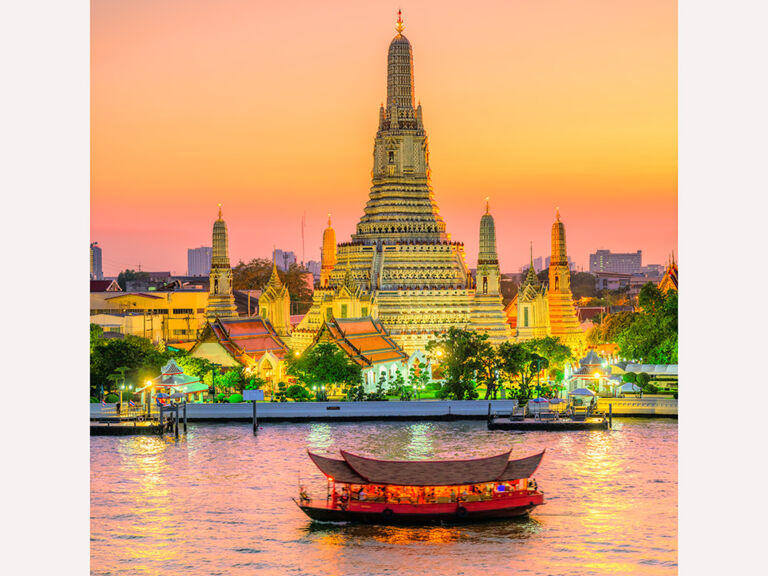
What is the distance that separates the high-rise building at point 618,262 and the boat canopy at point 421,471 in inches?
2259

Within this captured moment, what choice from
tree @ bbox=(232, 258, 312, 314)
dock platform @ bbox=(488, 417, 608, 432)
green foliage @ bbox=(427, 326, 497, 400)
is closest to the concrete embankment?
green foliage @ bbox=(427, 326, 497, 400)

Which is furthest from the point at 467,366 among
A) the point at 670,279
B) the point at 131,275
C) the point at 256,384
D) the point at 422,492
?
the point at 131,275

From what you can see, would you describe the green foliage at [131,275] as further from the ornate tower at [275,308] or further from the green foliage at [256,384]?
the green foliage at [256,384]

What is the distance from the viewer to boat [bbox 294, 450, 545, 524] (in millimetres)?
17547

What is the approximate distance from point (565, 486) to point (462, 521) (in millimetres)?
2241

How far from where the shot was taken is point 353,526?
1744cm

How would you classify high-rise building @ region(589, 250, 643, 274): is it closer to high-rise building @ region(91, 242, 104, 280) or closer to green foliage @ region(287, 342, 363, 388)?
high-rise building @ region(91, 242, 104, 280)

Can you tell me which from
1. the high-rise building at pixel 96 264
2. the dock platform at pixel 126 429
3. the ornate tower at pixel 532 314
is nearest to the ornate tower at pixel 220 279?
the ornate tower at pixel 532 314

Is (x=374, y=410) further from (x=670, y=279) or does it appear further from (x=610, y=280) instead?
(x=610, y=280)

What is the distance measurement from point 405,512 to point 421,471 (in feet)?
2.11

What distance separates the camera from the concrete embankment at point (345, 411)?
25.7 meters

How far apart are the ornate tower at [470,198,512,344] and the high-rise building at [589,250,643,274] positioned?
42.3 m

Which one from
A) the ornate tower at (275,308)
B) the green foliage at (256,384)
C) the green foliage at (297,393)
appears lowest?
the green foliage at (297,393)
